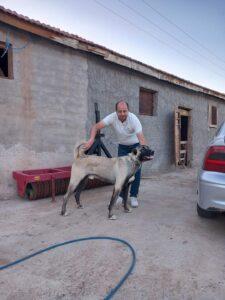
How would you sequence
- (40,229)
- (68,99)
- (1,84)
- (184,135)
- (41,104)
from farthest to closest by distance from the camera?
(184,135) → (68,99) → (41,104) → (1,84) → (40,229)

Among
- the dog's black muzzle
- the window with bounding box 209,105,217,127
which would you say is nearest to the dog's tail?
the dog's black muzzle

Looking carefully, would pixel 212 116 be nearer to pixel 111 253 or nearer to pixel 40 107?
pixel 40 107

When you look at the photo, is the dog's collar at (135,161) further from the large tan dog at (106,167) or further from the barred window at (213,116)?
the barred window at (213,116)

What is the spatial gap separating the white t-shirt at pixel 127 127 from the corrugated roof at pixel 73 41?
7.44 feet

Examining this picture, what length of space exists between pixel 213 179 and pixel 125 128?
197 cm

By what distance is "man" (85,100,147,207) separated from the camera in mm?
4379

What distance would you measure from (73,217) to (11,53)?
10.8 feet

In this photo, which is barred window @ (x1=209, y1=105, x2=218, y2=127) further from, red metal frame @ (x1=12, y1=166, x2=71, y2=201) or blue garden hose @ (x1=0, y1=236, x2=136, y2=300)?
blue garden hose @ (x1=0, y1=236, x2=136, y2=300)

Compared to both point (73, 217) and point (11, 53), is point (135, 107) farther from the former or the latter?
point (73, 217)

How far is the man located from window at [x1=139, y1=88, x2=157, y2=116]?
3962 mm

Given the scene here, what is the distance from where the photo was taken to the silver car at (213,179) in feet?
9.52

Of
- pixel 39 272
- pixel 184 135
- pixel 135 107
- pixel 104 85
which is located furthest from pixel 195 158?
pixel 39 272

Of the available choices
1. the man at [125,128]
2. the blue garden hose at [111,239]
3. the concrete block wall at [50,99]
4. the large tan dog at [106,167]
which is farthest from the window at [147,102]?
the blue garden hose at [111,239]

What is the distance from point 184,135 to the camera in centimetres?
1251
